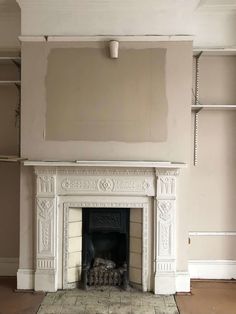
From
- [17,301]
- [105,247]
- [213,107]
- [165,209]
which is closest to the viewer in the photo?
[17,301]

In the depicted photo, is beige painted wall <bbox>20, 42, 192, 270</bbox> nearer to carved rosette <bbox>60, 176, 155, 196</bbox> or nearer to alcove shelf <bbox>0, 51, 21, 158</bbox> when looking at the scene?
carved rosette <bbox>60, 176, 155, 196</bbox>

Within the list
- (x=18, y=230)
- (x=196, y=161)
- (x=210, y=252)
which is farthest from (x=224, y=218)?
(x=18, y=230)

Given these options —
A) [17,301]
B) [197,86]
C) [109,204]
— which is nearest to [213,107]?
[197,86]

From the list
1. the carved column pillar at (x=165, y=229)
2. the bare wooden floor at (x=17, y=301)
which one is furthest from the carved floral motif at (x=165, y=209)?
the bare wooden floor at (x=17, y=301)

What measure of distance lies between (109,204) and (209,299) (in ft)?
4.14

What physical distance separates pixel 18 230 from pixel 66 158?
1.06 meters

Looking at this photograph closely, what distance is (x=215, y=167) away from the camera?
4094 millimetres

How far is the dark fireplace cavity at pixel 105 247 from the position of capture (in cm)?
376

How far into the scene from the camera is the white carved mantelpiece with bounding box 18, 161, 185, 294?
363cm

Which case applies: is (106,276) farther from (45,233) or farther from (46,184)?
(46,184)

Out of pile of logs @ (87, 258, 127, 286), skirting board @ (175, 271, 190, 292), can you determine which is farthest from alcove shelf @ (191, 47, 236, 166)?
pile of logs @ (87, 258, 127, 286)

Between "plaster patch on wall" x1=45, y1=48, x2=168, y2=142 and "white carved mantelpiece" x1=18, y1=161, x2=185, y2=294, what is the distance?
340 millimetres

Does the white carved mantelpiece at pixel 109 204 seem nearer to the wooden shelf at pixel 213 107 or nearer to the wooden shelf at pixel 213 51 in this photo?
the wooden shelf at pixel 213 107

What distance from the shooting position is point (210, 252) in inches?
161
